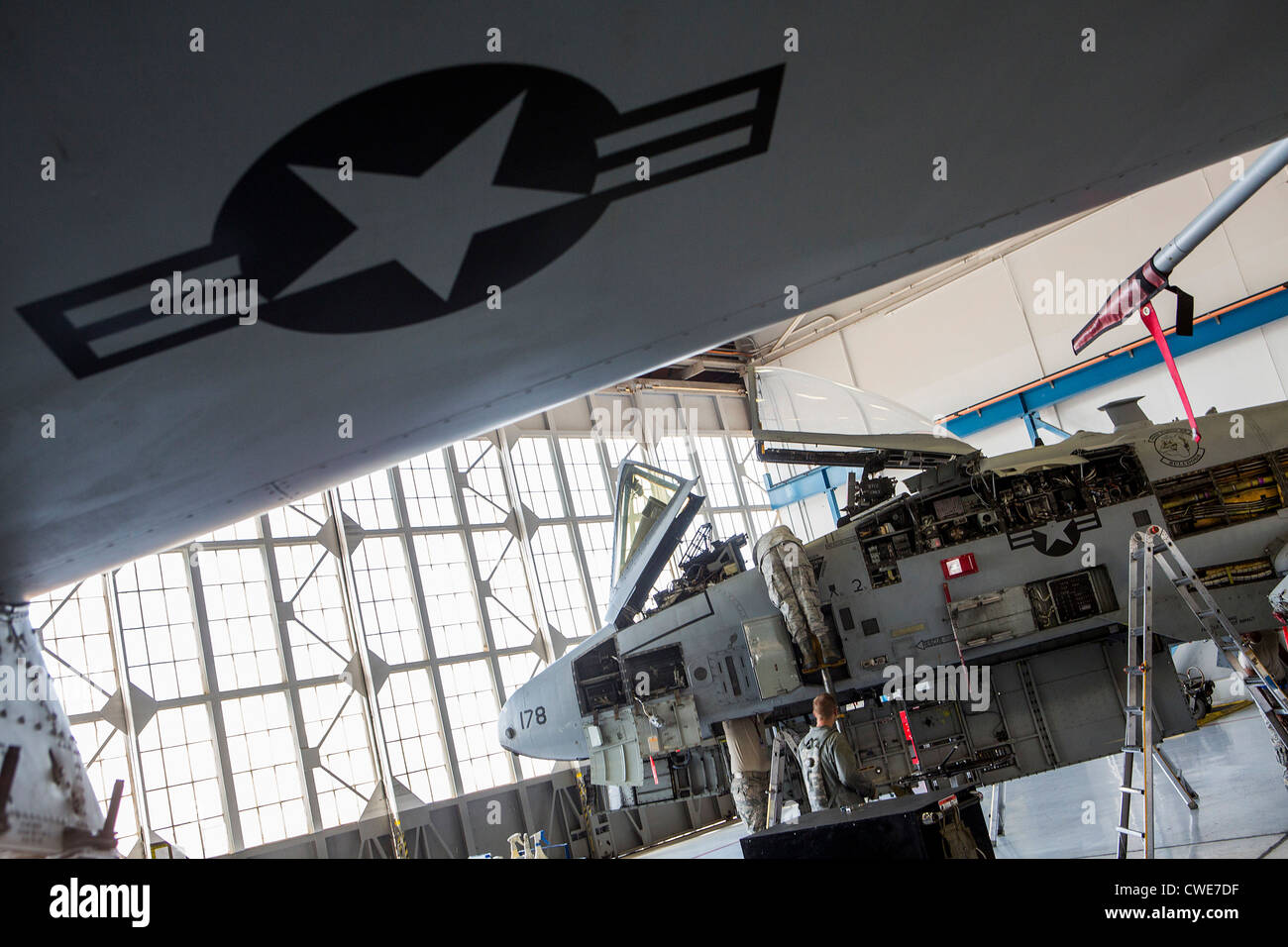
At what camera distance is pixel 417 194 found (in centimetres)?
219

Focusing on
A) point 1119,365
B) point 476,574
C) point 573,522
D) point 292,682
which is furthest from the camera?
point 573,522

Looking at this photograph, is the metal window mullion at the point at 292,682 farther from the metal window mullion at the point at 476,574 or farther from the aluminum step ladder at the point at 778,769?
the aluminum step ladder at the point at 778,769

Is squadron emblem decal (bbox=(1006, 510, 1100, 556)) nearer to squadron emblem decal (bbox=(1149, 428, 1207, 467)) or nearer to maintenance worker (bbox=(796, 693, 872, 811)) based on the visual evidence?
squadron emblem decal (bbox=(1149, 428, 1207, 467))

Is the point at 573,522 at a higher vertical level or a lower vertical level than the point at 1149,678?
higher

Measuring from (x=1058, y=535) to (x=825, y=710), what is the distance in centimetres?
290

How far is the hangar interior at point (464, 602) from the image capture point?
49.0 feet

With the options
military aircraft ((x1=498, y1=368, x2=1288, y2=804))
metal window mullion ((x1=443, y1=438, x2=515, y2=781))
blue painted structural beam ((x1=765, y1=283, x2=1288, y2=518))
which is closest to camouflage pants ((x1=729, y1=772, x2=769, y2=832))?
military aircraft ((x1=498, y1=368, x2=1288, y2=804))

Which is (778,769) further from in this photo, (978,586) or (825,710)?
(978,586)

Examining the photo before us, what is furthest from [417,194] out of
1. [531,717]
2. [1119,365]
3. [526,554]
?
[1119,365]

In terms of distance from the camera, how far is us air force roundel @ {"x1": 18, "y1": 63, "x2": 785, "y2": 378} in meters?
2.01

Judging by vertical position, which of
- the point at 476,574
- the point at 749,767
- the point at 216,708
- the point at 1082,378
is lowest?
the point at 749,767

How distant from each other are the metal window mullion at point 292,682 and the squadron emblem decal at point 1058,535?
542 inches

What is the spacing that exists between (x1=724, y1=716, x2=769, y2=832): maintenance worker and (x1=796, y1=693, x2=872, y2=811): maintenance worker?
2.31 metres

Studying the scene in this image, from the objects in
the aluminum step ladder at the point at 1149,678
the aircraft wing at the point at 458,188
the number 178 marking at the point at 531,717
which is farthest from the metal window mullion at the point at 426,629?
the aircraft wing at the point at 458,188
